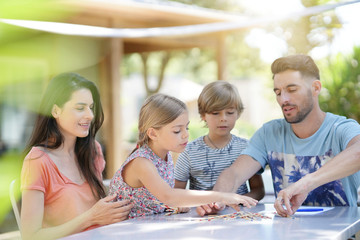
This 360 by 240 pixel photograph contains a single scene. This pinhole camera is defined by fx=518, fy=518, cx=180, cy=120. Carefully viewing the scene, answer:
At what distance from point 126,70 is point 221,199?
983 inches

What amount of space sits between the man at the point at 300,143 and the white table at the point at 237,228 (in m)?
0.41

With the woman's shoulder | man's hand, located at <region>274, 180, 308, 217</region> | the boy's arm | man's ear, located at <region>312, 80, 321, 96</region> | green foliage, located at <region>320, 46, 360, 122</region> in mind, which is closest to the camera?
man's hand, located at <region>274, 180, 308, 217</region>

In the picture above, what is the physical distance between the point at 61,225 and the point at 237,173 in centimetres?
96

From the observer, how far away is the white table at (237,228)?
1.76 m

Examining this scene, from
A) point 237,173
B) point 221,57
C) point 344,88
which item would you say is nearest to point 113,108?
point 221,57

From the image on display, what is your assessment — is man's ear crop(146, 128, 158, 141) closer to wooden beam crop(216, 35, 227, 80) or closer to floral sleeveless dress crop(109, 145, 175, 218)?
floral sleeveless dress crop(109, 145, 175, 218)

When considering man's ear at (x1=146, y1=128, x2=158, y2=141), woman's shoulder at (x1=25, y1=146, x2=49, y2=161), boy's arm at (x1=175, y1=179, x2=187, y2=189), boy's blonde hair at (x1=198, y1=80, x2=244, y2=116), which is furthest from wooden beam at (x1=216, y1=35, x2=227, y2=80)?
woman's shoulder at (x1=25, y1=146, x2=49, y2=161)

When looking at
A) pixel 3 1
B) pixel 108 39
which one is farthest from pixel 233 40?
pixel 3 1

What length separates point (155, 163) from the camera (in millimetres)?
2439

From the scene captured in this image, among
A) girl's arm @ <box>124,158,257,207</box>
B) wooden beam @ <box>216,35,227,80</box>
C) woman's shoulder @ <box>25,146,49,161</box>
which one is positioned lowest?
girl's arm @ <box>124,158,257,207</box>

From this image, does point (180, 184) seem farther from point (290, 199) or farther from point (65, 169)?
point (290, 199)

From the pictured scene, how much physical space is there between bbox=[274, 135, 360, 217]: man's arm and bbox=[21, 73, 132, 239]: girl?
26.9 inches

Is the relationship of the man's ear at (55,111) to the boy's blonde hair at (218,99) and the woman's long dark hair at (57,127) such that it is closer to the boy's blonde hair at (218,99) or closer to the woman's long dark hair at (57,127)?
the woman's long dark hair at (57,127)

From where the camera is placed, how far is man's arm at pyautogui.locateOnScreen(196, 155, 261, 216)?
2643 mm
